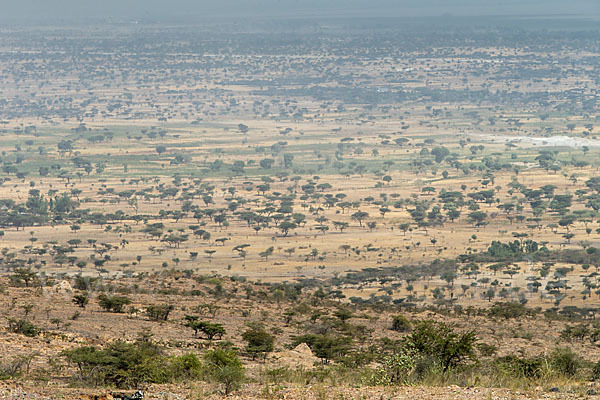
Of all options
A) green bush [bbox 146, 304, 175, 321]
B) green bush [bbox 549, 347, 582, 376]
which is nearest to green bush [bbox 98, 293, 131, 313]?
green bush [bbox 146, 304, 175, 321]

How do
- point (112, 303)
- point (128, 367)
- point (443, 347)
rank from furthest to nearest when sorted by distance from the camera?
point (112, 303), point (443, 347), point (128, 367)

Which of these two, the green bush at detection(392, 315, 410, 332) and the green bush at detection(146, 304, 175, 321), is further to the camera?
the green bush at detection(392, 315, 410, 332)

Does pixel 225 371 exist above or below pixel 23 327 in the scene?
above

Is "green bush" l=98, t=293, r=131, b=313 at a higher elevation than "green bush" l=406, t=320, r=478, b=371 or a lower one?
lower

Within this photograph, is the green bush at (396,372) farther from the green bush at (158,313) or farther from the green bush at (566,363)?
the green bush at (158,313)

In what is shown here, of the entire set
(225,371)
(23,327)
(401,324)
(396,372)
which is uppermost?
(225,371)

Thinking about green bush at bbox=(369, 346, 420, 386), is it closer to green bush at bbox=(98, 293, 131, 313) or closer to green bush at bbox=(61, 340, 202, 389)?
green bush at bbox=(61, 340, 202, 389)

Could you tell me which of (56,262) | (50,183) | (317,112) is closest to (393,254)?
(56,262)

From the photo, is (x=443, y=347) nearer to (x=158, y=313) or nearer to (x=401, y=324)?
(x=401, y=324)

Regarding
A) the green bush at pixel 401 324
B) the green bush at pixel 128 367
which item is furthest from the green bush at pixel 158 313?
the green bush at pixel 128 367

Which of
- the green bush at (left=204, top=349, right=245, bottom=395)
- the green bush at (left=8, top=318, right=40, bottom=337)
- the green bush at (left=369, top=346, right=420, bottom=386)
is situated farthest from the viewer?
the green bush at (left=8, top=318, right=40, bottom=337)

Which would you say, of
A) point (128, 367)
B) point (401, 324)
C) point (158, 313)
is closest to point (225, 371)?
point (128, 367)

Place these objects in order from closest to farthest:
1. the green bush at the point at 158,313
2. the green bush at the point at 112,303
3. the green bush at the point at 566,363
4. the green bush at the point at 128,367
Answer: the green bush at the point at 128,367
the green bush at the point at 566,363
the green bush at the point at 158,313
the green bush at the point at 112,303

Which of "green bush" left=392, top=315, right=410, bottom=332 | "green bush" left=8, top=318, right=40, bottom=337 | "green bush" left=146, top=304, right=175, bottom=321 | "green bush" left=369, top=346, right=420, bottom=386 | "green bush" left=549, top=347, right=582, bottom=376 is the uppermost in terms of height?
"green bush" left=369, top=346, right=420, bottom=386
